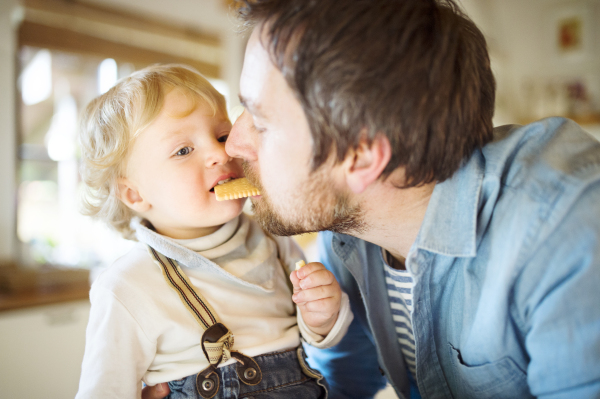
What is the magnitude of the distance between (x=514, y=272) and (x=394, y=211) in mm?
319

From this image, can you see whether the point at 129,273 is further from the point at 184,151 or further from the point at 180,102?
the point at 180,102

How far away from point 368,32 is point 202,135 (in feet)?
1.67

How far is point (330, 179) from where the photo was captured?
1000mm

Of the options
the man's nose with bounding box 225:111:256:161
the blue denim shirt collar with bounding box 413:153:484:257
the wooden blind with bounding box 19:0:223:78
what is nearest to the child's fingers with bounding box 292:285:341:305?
the blue denim shirt collar with bounding box 413:153:484:257

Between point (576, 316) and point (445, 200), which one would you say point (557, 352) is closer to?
point (576, 316)

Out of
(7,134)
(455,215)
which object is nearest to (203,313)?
(455,215)

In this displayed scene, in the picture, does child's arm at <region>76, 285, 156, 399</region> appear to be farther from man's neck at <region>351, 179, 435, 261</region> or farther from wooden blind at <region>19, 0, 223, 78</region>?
wooden blind at <region>19, 0, 223, 78</region>

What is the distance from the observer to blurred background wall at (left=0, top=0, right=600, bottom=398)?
2447 mm

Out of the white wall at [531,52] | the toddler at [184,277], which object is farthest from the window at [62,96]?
the white wall at [531,52]

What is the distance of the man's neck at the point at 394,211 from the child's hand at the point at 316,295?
0.52 feet

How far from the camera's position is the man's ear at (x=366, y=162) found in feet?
3.06

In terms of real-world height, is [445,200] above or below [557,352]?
above

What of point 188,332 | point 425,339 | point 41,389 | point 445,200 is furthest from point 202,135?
point 41,389

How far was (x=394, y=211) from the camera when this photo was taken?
1.03m
